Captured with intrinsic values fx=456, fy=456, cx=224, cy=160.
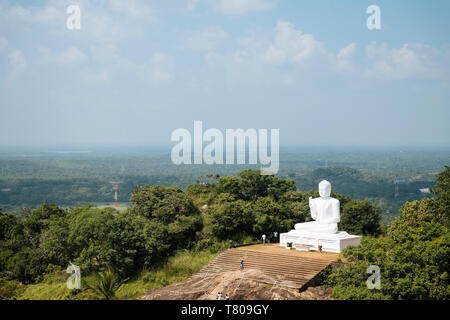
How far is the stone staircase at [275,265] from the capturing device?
16.7 m

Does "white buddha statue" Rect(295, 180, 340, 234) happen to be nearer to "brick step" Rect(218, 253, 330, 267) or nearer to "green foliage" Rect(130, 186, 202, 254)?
"brick step" Rect(218, 253, 330, 267)

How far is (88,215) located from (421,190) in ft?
275

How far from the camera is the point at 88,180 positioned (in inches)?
4373

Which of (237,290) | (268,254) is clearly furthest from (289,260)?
(237,290)

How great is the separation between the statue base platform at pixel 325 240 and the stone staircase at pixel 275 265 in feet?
5.81

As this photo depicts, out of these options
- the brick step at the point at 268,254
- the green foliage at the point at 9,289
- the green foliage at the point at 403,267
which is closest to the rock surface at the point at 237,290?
the green foliage at the point at 403,267

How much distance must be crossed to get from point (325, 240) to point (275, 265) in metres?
3.07

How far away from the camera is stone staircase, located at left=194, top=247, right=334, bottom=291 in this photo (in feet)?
54.7

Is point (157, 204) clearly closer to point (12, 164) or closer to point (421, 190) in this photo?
point (421, 190)

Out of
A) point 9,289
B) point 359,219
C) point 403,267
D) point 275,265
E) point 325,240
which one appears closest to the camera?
point 403,267

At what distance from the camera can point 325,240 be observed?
19891 millimetres

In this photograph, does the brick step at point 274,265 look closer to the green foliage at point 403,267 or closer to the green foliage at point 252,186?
the green foliage at point 403,267

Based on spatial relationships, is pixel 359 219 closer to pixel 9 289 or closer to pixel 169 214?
pixel 169 214
